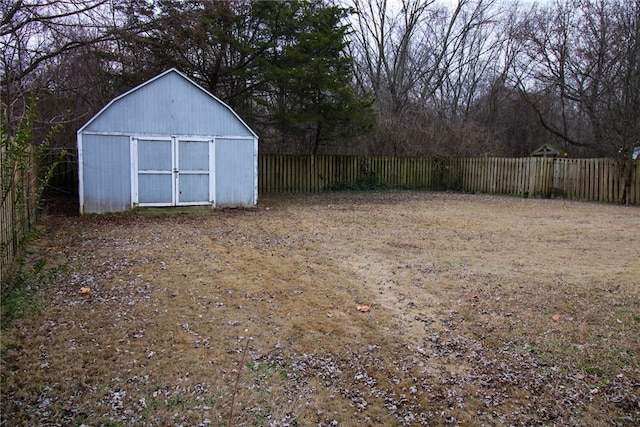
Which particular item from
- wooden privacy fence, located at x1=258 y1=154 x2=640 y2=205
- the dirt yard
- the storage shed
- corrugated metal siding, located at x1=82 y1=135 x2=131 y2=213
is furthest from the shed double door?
wooden privacy fence, located at x1=258 y1=154 x2=640 y2=205

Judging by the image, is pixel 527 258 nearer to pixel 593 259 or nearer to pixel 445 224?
pixel 593 259

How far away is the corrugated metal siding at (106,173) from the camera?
10.9 m

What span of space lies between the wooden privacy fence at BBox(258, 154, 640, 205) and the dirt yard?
29.2ft

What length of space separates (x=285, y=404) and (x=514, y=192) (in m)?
17.2

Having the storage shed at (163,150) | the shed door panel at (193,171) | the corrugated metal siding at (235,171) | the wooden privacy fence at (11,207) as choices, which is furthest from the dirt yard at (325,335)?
the corrugated metal siding at (235,171)

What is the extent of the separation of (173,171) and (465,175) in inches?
515

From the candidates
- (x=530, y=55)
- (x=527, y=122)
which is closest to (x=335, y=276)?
(x=530, y=55)

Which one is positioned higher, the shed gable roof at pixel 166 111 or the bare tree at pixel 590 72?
the bare tree at pixel 590 72

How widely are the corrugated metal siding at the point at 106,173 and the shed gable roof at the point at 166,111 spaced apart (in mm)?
312

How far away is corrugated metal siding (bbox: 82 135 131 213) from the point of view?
35.7ft

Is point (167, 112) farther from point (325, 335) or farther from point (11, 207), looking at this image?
point (325, 335)

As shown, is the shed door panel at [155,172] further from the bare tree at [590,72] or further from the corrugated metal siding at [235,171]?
the bare tree at [590,72]

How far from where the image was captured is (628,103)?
49.0ft

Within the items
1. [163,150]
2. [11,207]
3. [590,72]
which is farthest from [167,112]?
[590,72]
